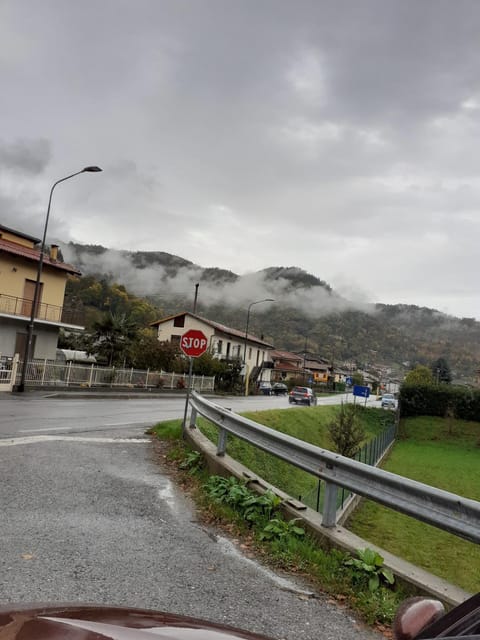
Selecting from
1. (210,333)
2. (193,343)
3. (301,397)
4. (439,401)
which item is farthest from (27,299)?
(439,401)

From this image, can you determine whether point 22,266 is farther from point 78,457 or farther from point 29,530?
point 29,530

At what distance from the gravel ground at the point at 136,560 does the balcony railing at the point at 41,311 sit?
24844 mm

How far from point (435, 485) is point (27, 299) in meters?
24.8

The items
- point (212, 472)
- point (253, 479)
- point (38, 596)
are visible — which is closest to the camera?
point (38, 596)

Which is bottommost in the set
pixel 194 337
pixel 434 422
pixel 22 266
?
pixel 434 422

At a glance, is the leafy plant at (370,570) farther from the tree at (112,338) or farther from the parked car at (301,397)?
the parked car at (301,397)

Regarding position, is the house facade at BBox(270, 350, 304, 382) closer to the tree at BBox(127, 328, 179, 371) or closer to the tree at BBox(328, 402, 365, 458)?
the tree at BBox(127, 328, 179, 371)

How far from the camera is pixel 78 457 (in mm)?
7969

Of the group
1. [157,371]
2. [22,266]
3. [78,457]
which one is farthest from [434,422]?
[78,457]

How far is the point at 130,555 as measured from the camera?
4.11 metres

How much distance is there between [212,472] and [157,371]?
32.3 meters

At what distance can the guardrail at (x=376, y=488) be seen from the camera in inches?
131

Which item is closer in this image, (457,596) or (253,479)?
(457,596)

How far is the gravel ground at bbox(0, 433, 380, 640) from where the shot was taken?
3240mm
